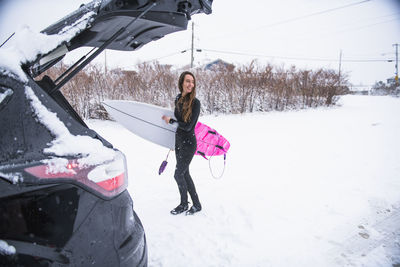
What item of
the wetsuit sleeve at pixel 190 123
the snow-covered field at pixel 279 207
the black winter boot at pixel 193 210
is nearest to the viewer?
the snow-covered field at pixel 279 207

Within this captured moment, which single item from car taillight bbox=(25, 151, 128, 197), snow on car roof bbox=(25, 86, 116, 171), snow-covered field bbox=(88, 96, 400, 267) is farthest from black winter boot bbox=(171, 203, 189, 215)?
snow on car roof bbox=(25, 86, 116, 171)

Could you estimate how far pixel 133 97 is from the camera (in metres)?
10.6

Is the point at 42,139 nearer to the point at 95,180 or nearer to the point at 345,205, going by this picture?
the point at 95,180

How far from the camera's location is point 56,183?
1009 millimetres

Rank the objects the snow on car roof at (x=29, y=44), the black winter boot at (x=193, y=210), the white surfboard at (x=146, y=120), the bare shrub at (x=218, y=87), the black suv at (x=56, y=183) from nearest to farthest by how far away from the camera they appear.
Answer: the black suv at (x=56, y=183) < the snow on car roof at (x=29, y=44) < the black winter boot at (x=193, y=210) < the white surfboard at (x=146, y=120) < the bare shrub at (x=218, y=87)

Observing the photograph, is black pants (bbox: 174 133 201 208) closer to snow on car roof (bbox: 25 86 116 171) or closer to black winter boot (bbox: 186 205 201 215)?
black winter boot (bbox: 186 205 201 215)

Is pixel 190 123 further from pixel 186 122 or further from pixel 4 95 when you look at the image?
pixel 4 95

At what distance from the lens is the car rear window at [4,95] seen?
3.34 feet

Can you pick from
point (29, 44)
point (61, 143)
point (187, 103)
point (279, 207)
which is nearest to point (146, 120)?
point (187, 103)

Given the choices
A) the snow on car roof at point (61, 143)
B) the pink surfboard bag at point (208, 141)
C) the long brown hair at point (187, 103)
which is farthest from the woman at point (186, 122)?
the snow on car roof at point (61, 143)

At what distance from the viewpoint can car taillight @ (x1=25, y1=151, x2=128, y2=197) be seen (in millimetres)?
997

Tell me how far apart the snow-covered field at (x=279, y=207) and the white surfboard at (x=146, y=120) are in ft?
2.65

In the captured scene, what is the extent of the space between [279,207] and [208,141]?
154 centimetres

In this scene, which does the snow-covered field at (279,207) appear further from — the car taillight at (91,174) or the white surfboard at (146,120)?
the car taillight at (91,174)
